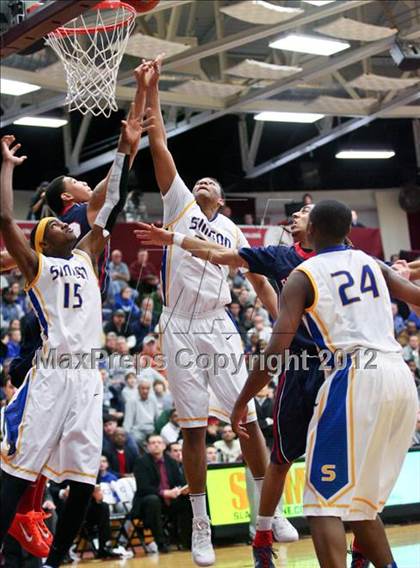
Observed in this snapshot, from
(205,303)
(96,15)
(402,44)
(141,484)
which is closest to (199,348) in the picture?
(205,303)

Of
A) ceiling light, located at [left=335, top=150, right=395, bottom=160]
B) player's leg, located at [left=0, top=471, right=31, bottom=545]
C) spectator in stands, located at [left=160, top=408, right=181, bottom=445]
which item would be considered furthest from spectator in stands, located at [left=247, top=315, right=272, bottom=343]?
ceiling light, located at [left=335, top=150, right=395, bottom=160]

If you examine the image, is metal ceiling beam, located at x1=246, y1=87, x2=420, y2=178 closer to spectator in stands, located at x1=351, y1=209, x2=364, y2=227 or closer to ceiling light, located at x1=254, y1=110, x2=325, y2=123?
ceiling light, located at x1=254, y1=110, x2=325, y2=123

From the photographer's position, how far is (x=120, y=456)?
13.0 meters

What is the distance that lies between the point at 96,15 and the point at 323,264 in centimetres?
413

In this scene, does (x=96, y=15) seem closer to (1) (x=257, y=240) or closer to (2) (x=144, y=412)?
(2) (x=144, y=412)

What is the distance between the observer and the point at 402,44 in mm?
16766

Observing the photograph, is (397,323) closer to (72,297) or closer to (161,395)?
(161,395)

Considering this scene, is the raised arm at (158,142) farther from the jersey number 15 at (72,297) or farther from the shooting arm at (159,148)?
the jersey number 15 at (72,297)

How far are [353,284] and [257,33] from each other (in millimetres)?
12692

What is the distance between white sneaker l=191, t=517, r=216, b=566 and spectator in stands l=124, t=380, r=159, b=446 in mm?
6693

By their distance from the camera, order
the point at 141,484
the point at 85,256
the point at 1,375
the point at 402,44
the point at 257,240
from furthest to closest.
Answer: the point at 257,240
the point at 402,44
the point at 1,375
the point at 141,484
the point at 85,256

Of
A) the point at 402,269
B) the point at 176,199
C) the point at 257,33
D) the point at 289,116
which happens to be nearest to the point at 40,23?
the point at 176,199

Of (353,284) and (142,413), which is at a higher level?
(353,284)

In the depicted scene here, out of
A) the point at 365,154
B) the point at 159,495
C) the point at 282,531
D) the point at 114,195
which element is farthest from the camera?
the point at 365,154
